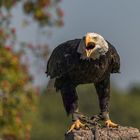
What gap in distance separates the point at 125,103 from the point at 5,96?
4951 cm

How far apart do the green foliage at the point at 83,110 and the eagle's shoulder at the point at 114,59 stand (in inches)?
1771

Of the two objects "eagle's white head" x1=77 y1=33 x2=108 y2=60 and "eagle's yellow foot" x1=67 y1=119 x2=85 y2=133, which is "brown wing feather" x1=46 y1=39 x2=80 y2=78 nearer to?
"eagle's white head" x1=77 y1=33 x2=108 y2=60

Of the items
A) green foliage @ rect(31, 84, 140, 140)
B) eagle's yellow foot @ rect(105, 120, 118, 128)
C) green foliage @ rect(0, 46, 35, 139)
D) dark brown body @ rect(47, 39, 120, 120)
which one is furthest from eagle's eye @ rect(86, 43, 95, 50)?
green foliage @ rect(31, 84, 140, 140)

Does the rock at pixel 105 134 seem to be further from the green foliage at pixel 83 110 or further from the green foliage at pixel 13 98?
the green foliage at pixel 83 110

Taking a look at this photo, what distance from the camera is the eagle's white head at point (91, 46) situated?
11328 mm

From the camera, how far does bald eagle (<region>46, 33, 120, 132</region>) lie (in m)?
11.5

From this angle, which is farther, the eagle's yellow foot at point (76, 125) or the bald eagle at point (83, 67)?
the eagle's yellow foot at point (76, 125)

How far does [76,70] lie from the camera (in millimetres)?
11711

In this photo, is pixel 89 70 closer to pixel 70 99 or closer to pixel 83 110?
pixel 70 99

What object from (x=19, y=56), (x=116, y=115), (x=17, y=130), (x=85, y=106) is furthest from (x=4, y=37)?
(x=85, y=106)

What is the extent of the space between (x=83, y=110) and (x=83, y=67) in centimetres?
5115

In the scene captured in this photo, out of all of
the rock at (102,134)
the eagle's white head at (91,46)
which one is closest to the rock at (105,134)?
the rock at (102,134)

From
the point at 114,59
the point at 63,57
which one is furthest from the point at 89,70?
the point at 114,59

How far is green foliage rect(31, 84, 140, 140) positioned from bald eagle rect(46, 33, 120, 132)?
148 feet
